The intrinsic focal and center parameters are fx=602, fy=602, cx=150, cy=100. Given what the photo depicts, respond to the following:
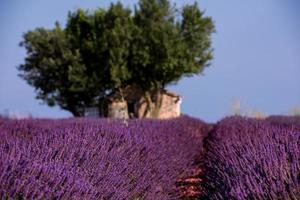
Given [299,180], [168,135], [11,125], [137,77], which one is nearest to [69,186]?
[299,180]

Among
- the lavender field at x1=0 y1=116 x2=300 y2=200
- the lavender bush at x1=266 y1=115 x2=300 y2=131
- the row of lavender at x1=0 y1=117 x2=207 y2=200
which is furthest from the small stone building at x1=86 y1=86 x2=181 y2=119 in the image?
the lavender field at x1=0 y1=116 x2=300 y2=200

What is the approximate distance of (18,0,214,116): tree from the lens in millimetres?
35969

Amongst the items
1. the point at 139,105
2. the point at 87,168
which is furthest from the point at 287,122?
the point at 139,105

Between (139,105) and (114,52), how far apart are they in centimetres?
509

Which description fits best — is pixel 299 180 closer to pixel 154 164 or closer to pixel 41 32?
pixel 154 164

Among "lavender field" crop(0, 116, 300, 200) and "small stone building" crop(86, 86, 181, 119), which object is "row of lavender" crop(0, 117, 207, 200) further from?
"small stone building" crop(86, 86, 181, 119)

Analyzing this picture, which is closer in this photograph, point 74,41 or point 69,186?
point 69,186

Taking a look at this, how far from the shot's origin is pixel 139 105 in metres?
39.4

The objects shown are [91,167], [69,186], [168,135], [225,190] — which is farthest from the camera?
[168,135]

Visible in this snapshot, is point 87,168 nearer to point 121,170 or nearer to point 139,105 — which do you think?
point 121,170

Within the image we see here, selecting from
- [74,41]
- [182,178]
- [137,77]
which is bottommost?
[182,178]

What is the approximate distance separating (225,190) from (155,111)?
1360 inches

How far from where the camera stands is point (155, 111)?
3853 centimetres

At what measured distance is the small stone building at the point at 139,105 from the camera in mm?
38312
